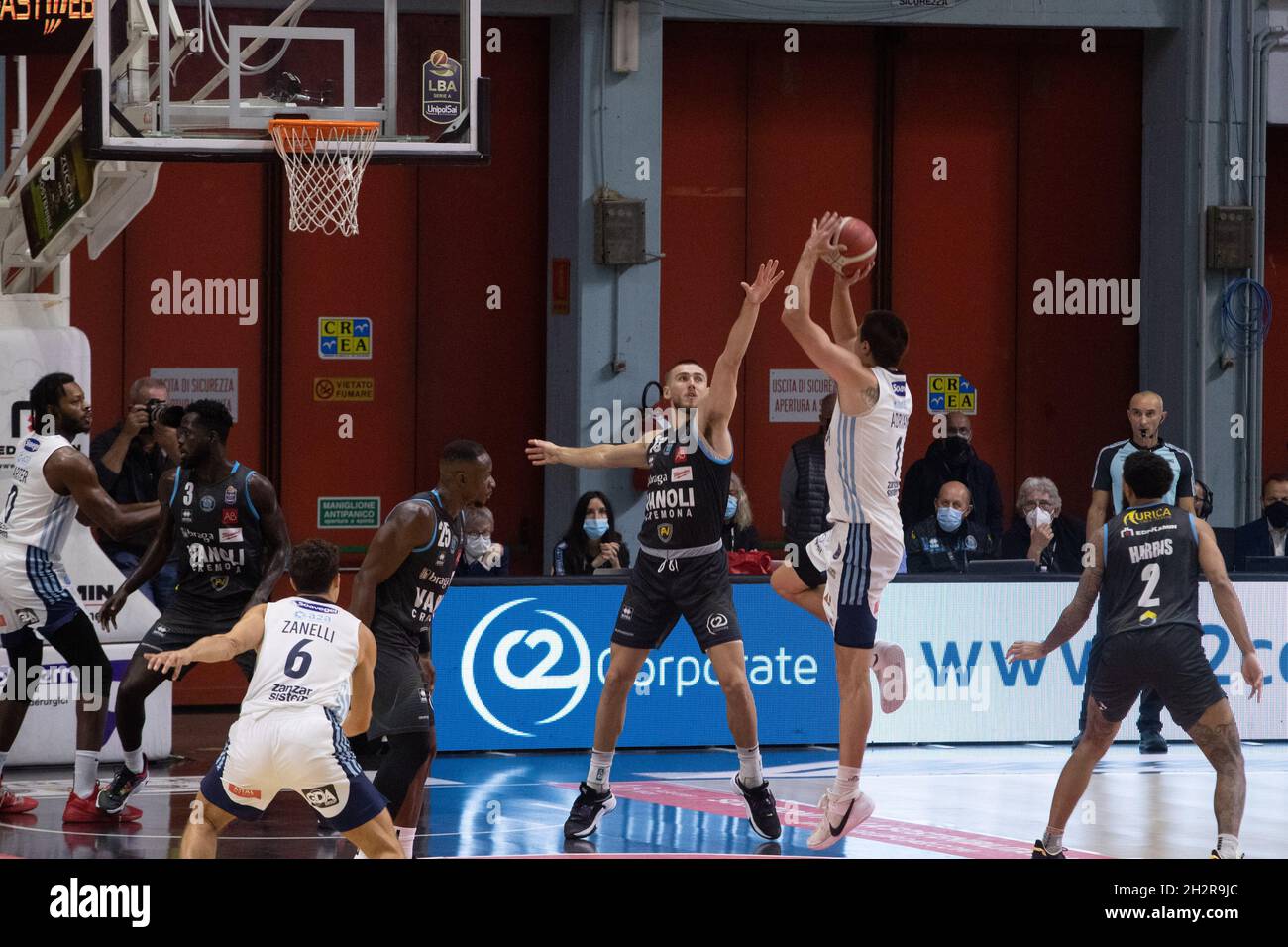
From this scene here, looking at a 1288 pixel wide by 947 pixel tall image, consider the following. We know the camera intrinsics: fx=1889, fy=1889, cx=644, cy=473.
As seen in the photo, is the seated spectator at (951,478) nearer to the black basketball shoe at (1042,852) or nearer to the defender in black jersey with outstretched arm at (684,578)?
the defender in black jersey with outstretched arm at (684,578)

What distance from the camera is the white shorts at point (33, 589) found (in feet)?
34.5

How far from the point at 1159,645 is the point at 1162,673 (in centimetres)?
13

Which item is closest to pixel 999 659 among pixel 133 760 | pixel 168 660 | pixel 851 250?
pixel 851 250

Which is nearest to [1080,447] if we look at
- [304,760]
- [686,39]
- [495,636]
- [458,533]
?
[686,39]

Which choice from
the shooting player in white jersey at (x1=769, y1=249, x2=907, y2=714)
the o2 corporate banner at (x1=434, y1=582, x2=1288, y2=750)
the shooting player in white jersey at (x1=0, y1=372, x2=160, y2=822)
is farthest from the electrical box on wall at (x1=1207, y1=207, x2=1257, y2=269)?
the shooting player in white jersey at (x1=0, y1=372, x2=160, y2=822)

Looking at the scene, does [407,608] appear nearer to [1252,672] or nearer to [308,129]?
[308,129]

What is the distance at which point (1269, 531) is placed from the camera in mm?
14852

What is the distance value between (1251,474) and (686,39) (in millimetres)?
6178

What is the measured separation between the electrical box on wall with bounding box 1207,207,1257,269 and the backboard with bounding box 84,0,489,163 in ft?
24.3

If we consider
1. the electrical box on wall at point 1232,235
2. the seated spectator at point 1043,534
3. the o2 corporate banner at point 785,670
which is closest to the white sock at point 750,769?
the o2 corporate banner at point 785,670

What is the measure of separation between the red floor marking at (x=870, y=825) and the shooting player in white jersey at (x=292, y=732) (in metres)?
3.23

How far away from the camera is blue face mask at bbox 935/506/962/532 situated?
45.4 ft

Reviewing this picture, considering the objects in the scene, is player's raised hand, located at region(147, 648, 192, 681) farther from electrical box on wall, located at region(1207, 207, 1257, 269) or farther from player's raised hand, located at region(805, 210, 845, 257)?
electrical box on wall, located at region(1207, 207, 1257, 269)

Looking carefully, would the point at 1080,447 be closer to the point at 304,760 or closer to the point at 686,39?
the point at 686,39
